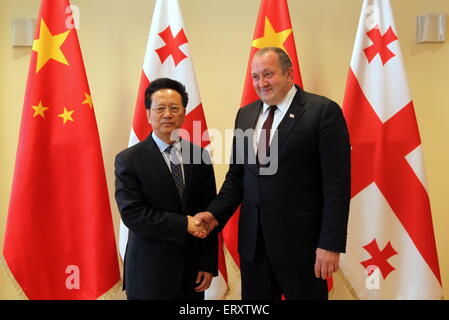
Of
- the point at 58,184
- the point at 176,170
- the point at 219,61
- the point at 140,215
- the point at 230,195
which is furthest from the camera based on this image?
the point at 219,61

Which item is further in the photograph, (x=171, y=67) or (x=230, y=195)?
(x=171, y=67)

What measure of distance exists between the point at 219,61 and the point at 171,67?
0.39m

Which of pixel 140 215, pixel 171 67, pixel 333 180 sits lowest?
pixel 140 215

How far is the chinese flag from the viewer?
2.20m

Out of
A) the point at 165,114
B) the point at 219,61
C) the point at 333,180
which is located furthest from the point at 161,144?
the point at 219,61

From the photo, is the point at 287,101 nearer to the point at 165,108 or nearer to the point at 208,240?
the point at 165,108

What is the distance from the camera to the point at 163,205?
5.16 feet

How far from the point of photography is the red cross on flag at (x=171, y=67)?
2303mm

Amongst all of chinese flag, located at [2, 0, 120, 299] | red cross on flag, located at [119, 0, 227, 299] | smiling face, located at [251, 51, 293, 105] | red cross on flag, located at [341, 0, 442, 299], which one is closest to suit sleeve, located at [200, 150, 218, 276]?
smiling face, located at [251, 51, 293, 105]

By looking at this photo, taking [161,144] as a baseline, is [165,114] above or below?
above

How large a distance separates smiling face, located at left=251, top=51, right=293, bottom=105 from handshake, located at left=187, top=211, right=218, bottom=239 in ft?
1.73

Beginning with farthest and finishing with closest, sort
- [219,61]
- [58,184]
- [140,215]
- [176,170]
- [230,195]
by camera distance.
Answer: [219,61]
[58,184]
[230,195]
[176,170]
[140,215]

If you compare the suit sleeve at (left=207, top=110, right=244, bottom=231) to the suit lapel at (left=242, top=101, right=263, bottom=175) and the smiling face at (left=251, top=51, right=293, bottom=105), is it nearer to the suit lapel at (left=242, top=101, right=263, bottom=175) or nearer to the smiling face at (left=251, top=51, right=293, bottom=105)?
the suit lapel at (left=242, top=101, right=263, bottom=175)

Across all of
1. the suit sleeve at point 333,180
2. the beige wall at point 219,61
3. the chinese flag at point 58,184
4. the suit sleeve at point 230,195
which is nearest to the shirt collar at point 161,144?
the suit sleeve at point 230,195
